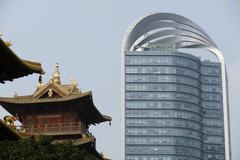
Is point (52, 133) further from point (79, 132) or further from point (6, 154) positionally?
point (6, 154)

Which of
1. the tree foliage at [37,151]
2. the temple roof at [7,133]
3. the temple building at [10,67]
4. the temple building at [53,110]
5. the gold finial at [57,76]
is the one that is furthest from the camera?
the gold finial at [57,76]

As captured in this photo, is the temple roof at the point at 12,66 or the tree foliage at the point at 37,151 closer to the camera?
the tree foliage at the point at 37,151

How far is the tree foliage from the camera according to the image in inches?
1570

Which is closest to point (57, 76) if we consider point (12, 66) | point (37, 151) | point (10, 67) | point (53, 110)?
point (53, 110)

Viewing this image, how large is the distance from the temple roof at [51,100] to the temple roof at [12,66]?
76.0ft

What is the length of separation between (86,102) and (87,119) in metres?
5.11

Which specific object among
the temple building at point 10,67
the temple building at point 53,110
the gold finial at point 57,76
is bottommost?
the temple building at point 10,67

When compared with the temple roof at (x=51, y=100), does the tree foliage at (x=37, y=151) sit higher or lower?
lower

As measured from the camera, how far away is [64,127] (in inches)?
2788

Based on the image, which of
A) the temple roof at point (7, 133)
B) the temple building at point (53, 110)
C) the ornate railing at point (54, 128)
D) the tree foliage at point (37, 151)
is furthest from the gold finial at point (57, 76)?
the tree foliage at point (37, 151)

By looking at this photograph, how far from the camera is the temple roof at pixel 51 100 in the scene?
70562mm

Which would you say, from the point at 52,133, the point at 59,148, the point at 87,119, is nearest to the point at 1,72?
the point at 59,148

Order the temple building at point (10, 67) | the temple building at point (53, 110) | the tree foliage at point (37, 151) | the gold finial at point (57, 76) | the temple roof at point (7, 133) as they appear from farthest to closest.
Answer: the gold finial at point (57, 76), the temple building at point (53, 110), the temple roof at point (7, 133), the temple building at point (10, 67), the tree foliage at point (37, 151)

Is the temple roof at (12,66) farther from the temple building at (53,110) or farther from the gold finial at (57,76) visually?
the gold finial at (57,76)
